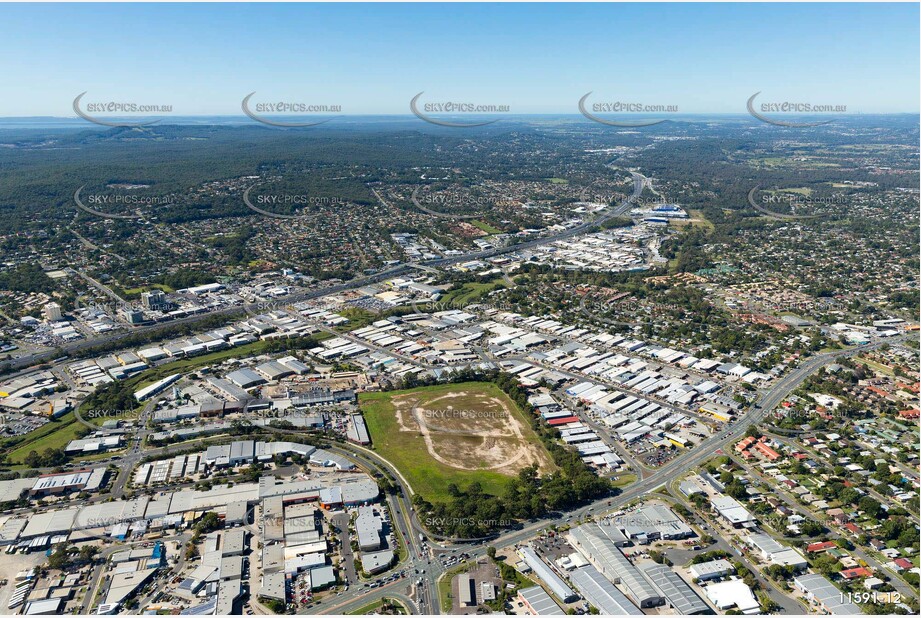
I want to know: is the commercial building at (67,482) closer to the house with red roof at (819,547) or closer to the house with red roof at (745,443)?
the house with red roof at (819,547)

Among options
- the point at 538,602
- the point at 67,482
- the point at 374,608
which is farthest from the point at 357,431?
the point at 538,602

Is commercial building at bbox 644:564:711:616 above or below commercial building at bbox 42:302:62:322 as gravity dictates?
below

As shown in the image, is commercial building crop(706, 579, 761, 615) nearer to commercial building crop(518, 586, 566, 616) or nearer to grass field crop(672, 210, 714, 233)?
commercial building crop(518, 586, 566, 616)

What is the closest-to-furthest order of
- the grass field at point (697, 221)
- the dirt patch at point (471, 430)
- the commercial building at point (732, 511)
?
the commercial building at point (732, 511) < the dirt patch at point (471, 430) < the grass field at point (697, 221)

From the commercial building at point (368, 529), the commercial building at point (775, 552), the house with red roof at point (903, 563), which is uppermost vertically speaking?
the commercial building at point (368, 529)

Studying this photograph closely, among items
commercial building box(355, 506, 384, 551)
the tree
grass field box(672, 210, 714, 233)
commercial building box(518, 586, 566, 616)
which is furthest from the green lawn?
grass field box(672, 210, 714, 233)

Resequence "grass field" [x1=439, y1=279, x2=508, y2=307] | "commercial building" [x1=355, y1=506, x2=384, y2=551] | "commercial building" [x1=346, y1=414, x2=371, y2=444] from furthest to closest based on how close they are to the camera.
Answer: "grass field" [x1=439, y1=279, x2=508, y2=307] → "commercial building" [x1=346, y1=414, x2=371, y2=444] → "commercial building" [x1=355, y1=506, x2=384, y2=551]

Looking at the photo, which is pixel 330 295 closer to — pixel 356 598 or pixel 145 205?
pixel 356 598

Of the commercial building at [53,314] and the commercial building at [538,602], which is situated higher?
the commercial building at [53,314]

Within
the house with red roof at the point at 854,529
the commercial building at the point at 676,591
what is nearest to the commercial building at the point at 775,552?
the house with red roof at the point at 854,529
